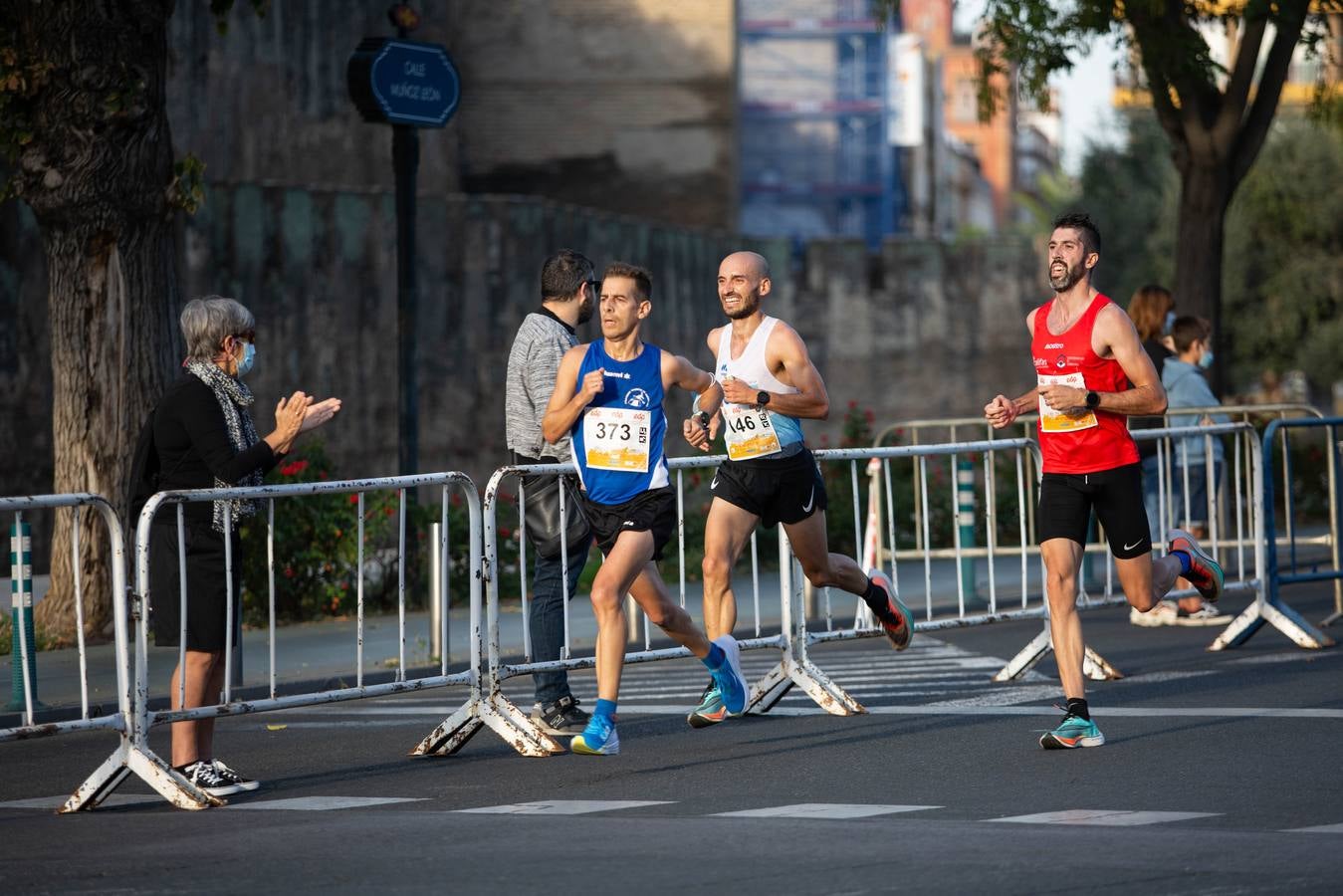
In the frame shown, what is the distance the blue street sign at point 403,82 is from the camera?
51.6 feet

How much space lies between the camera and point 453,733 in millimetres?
9422

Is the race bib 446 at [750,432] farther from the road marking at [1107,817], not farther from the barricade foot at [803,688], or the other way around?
the road marking at [1107,817]

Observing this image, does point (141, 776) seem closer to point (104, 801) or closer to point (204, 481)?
point (104, 801)

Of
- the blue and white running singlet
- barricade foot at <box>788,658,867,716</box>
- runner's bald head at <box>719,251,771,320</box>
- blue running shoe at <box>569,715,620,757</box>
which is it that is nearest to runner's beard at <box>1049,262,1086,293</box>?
runner's bald head at <box>719,251,771,320</box>

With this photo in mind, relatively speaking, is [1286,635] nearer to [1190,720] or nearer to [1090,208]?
[1190,720]

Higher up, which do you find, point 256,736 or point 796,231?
point 796,231

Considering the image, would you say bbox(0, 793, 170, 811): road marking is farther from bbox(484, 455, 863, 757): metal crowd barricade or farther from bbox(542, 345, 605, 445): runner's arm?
bbox(542, 345, 605, 445): runner's arm

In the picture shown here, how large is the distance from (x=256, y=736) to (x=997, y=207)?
434 feet

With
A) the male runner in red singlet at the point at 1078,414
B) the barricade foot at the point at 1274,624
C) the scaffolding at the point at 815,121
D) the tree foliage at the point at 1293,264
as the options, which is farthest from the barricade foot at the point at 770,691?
the scaffolding at the point at 815,121

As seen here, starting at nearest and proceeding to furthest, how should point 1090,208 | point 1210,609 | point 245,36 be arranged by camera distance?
point 1210,609 → point 245,36 → point 1090,208

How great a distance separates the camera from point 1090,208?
165ft

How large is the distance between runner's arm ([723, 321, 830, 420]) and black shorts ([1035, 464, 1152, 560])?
98 cm

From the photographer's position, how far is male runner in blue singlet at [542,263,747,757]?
897 centimetres

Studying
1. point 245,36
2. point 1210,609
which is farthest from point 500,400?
point 1210,609
